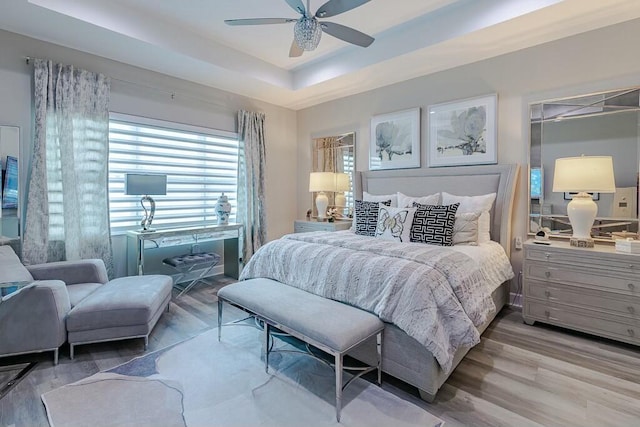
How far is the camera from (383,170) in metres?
4.45

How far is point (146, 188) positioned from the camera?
3545 mm

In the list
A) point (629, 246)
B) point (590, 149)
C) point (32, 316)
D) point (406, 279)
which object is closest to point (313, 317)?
point (406, 279)

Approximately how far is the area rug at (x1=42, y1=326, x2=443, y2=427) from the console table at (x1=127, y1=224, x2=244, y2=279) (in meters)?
1.47

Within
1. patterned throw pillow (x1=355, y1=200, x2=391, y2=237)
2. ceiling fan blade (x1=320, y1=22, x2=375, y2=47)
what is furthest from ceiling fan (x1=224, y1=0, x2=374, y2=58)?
patterned throw pillow (x1=355, y1=200, x2=391, y2=237)

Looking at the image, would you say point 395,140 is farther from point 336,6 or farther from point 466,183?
point 336,6

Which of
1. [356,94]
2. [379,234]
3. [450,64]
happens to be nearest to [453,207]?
[379,234]

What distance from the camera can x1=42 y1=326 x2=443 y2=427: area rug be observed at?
5.71 ft

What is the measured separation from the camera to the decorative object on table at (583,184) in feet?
8.70

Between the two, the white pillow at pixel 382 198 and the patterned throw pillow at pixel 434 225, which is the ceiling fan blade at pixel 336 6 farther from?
the white pillow at pixel 382 198

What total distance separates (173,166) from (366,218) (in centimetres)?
264

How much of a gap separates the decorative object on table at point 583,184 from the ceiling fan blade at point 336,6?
225cm

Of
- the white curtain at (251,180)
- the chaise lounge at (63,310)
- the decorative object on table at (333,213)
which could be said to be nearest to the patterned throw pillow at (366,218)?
the decorative object on table at (333,213)

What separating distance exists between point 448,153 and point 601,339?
2.29m

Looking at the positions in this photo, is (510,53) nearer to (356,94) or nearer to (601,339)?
(356,94)
